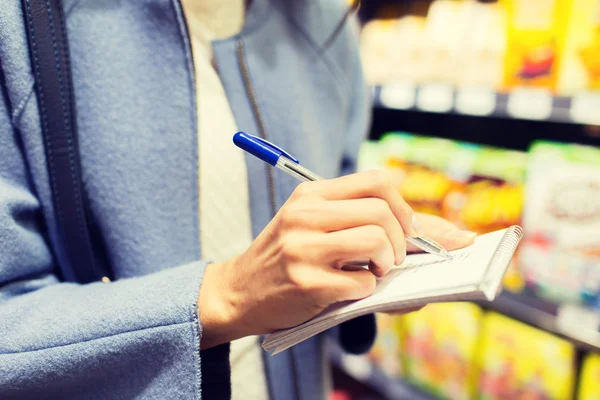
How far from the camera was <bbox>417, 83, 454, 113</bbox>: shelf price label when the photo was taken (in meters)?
1.18

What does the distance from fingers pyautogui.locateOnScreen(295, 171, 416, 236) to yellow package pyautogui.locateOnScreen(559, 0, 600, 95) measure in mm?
746

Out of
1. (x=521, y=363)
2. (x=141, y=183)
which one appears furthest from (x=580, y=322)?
(x=141, y=183)

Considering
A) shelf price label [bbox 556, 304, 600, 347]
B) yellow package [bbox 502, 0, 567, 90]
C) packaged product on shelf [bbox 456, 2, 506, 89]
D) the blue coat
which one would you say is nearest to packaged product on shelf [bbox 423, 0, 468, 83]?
packaged product on shelf [bbox 456, 2, 506, 89]

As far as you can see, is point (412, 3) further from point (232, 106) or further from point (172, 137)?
point (172, 137)

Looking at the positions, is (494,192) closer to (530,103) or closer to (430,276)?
(530,103)

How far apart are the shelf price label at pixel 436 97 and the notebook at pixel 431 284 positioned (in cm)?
75

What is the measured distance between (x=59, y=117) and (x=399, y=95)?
39.0 inches

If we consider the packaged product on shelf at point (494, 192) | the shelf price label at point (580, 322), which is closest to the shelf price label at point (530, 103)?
the packaged product on shelf at point (494, 192)

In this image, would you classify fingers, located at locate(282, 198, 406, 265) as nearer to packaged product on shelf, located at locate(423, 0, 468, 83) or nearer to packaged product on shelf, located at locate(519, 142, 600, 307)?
packaged product on shelf, located at locate(519, 142, 600, 307)

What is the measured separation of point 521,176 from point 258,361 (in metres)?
0.78

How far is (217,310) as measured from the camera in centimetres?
45

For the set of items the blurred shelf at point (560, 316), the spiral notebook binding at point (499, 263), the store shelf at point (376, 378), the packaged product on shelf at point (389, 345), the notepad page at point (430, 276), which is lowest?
the store shelf at point (376, 378)

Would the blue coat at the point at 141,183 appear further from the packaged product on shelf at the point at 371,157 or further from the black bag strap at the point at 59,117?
the packaged product on shelf at the point at 371,157

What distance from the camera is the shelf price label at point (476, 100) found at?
1.07 m
